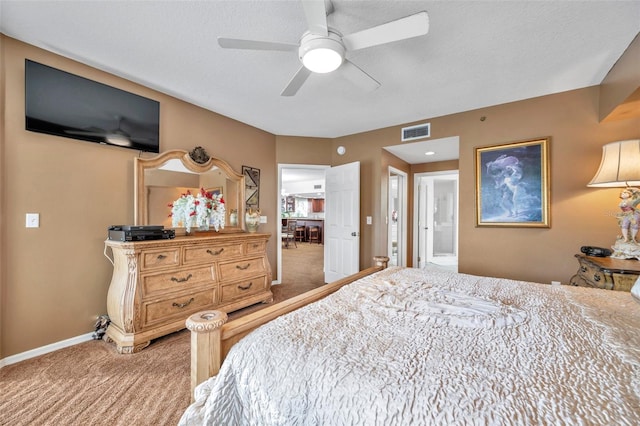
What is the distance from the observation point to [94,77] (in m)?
2.37

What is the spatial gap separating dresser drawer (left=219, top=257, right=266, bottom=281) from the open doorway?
99 centimetres

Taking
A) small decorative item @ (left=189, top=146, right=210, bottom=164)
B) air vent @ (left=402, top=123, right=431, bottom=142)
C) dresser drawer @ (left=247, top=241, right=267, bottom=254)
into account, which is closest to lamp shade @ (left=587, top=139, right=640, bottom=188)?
air vent @ (left=402, top=123, right=431, bottom=142)

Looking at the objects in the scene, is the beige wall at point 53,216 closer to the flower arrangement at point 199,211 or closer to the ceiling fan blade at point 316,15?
the flower arrangement at point 199,211

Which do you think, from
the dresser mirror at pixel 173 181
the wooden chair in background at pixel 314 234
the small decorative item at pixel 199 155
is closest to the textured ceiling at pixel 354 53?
the small decorative item at pixel 199 155

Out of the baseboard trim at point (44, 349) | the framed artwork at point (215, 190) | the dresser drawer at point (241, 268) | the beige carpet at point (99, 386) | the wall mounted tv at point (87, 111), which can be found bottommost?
the beige carpet at point (99, 386)

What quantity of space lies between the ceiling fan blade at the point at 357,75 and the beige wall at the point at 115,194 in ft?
6.28

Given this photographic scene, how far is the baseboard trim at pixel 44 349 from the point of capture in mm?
1956

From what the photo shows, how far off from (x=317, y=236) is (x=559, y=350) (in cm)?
918

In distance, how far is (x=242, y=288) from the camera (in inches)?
119

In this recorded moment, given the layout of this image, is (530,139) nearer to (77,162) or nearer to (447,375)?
(447,375)

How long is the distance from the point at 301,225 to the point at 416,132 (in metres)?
7.23

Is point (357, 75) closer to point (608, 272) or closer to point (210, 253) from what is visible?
point (210, 253)

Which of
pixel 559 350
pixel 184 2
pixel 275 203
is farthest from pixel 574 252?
pixel 184 2

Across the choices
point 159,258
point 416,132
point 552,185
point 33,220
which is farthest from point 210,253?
point 552,185
